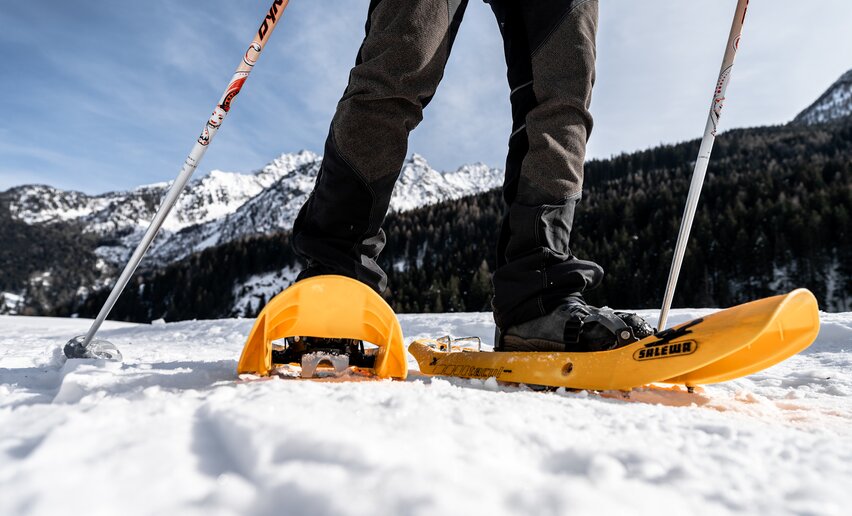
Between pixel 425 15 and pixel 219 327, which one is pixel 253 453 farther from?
pixel 219 327

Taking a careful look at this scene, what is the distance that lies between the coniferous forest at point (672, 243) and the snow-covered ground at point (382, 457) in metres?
40.7

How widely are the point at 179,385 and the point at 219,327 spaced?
420 centimetres

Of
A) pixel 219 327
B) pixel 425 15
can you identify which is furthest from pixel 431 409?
pixel 219 327

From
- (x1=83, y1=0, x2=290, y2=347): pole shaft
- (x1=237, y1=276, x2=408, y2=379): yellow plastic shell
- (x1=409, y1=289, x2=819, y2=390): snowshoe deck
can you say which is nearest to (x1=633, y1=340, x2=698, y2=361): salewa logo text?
(x1=409, y1=289, x2=819, y2=390): snowshoe deck

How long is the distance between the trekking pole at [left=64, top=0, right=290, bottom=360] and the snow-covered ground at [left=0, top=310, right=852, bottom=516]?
1171mm

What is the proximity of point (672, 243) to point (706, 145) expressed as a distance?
2004 inches

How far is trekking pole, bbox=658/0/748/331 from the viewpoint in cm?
198

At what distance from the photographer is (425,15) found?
157 centimetres

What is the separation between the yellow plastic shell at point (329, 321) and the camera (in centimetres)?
139

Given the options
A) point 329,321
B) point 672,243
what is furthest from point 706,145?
point 672,243

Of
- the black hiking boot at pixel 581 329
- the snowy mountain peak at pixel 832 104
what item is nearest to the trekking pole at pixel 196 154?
the black hiking boot at pixel 581 329

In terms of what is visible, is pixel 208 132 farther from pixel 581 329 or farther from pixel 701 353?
pixel 701 353

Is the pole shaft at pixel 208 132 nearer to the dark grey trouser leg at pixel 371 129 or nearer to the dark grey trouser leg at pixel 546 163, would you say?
the dark grey trouser leg at pixel 371 129

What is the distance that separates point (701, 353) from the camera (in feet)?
3.96
